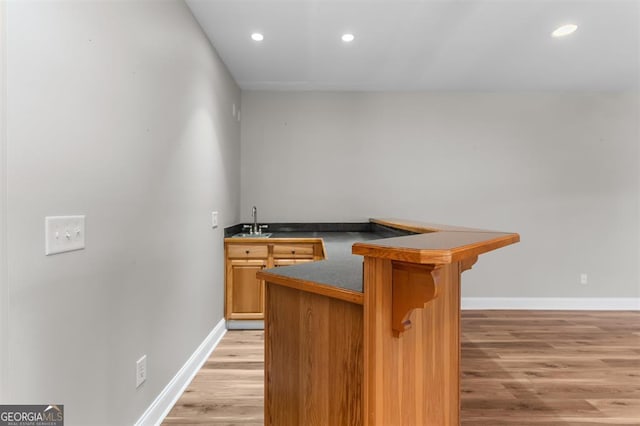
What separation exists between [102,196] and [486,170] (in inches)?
160

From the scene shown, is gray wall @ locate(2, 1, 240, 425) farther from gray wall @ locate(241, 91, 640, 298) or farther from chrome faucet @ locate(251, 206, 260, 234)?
gray wall @ locate(241, 91, 640, 298)

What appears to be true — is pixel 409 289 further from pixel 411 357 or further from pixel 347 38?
pixel 347 38

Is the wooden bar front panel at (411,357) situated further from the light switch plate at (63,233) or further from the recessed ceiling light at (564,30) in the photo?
the recessed ceiling light at (564,30)

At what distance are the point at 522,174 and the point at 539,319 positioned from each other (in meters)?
1.73

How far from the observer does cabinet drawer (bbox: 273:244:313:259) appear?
128 inches

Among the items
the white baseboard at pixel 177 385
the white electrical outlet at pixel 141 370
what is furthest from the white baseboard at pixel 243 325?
the white electrical outlet at pixel 141 370

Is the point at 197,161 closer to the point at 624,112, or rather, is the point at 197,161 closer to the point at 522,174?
the point at 522,174

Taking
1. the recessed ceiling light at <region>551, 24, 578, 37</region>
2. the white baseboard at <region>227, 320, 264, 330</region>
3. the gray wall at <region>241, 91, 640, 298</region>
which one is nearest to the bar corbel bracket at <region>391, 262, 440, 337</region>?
the white baseboard at <region>227, 320, 264, 330</region>

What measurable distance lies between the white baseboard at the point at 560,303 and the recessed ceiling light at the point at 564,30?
286cm

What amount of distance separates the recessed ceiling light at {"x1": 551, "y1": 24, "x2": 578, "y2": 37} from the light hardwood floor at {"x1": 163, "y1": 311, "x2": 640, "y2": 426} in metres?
2.68

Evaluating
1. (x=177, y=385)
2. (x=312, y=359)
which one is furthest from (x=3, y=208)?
(x=177, y=385)

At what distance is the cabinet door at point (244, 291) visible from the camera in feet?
10.6

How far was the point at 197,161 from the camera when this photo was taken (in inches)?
96.1

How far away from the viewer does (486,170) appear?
13.4 ft
